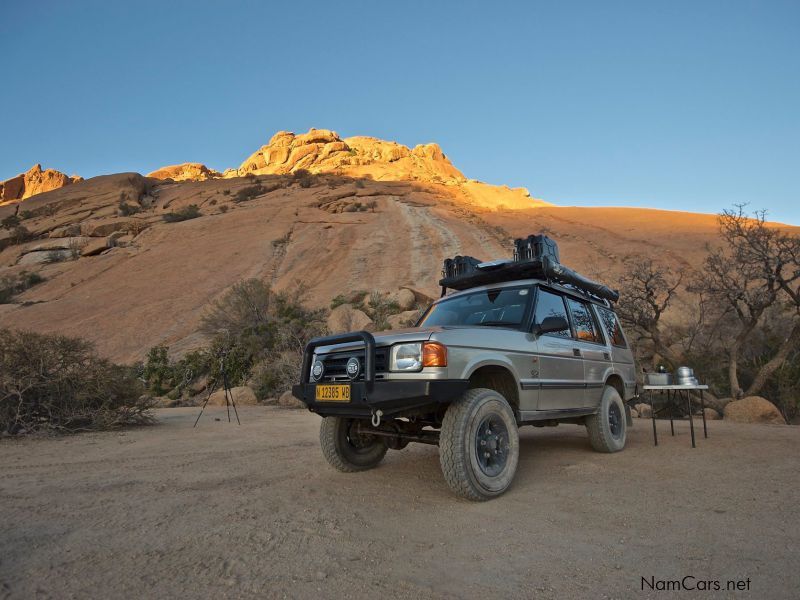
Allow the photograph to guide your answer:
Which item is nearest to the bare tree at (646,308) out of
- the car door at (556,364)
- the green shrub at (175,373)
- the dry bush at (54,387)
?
the car door at (556,364)

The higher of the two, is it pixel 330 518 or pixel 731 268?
pixel 731 268

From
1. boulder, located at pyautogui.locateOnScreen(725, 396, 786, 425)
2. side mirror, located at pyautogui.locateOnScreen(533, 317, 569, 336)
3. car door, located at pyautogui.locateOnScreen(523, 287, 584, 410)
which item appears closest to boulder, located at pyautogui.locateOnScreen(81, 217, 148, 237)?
car door, located at pyautogui.locateOnScreen(523, 287, 584, 410)

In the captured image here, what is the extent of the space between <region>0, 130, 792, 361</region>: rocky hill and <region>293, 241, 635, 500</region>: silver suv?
14.5 meters

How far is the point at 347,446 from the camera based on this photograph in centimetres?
488

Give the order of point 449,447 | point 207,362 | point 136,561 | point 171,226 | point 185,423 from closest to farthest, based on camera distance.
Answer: point 136,561
point 449,447
point 185,423
point 207,362
point 171,226

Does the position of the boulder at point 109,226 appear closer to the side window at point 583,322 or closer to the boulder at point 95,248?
the boulder at point 95,248

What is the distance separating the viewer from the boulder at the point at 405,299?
61.5ft

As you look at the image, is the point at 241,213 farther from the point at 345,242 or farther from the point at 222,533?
the point at 222,533

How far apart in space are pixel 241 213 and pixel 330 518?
3776 cm

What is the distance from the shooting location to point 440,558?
107 inches

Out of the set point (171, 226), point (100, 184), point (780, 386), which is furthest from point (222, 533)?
point (100, 184)

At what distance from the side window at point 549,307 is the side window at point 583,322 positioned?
24cm

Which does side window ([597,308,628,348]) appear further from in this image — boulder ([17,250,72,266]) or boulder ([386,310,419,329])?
boulder ([17,250,72,266])

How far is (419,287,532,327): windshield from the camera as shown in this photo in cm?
481
